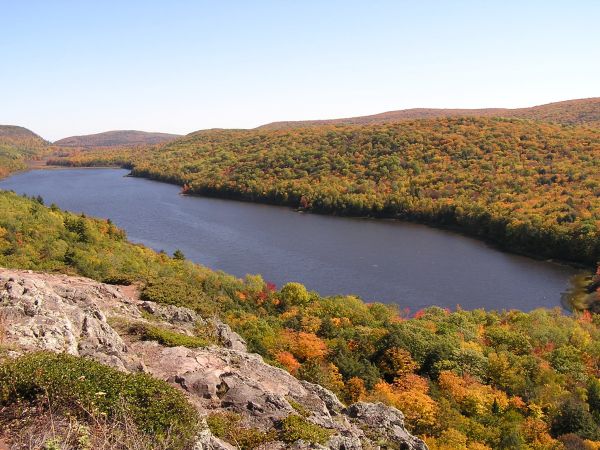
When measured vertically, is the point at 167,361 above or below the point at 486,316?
above

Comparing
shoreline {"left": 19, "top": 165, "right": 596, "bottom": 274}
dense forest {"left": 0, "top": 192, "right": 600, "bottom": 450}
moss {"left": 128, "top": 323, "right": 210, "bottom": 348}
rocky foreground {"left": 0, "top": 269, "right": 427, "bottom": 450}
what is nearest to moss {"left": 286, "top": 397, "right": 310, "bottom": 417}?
rocky foreground {"left": 0, "top": 269, "right": 427, "bottom": 450}

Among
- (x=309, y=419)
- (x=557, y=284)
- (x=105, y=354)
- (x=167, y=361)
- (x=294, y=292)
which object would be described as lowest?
(x=557, y=284)

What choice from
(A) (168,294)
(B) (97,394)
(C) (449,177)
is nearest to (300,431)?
(B) (97,394)

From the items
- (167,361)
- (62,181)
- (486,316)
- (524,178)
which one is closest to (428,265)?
(486,316)

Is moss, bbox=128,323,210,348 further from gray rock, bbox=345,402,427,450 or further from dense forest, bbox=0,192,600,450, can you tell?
dense forest, bbox=0,192,600,450

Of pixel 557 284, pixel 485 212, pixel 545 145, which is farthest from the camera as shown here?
pixel 545 145

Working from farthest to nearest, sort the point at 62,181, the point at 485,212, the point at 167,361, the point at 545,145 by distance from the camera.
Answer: the point at 62,181
the point at 545,145
the point at 485,212
the point at 167,361

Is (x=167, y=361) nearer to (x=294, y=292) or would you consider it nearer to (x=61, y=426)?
(x=61, y=426)
